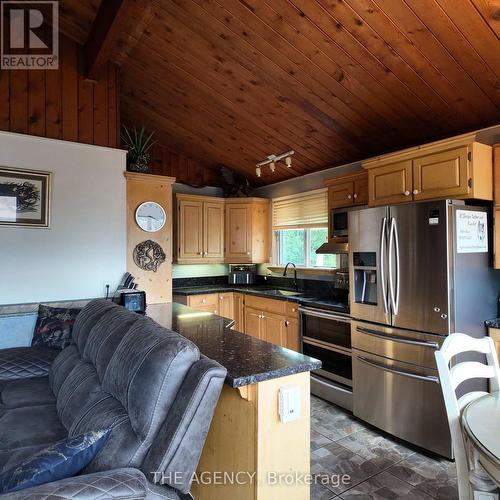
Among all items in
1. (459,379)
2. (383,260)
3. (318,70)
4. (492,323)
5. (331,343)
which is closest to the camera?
(459,379)

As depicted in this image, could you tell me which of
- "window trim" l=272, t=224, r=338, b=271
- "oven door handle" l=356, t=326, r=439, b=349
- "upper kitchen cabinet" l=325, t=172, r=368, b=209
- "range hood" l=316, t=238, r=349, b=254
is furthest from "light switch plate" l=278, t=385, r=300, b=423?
"window trim" l=272, t=224, r=338, b=271

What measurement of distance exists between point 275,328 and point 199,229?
174 centimetres

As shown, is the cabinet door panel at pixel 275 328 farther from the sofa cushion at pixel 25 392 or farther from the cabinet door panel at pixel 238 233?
the sofa cushion at pixel 25 392

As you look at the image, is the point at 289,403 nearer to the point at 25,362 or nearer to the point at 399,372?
the point at 399,372

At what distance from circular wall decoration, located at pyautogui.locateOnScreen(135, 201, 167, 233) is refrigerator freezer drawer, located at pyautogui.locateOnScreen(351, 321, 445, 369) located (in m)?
2.30

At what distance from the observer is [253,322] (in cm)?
447

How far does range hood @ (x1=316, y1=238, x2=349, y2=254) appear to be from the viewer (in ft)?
11.6

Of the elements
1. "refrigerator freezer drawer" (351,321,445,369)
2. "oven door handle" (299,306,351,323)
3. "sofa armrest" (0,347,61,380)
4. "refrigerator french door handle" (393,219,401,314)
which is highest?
"refrigerator french door handle" (393,219,401,314)

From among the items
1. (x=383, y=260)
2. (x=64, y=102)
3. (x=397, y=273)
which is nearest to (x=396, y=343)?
(x=397, y=273)

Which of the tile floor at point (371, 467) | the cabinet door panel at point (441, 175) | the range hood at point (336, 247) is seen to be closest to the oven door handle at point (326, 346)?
the tile floor at point (371, 467)

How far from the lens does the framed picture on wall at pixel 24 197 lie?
307 centimetres

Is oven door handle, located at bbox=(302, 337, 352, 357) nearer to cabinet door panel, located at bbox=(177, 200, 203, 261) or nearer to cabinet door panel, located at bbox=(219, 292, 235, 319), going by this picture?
cabinet door panel, located at bbox=(219, 292, 235, 319)

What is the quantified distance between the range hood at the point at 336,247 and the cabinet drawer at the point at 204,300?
1.64 m

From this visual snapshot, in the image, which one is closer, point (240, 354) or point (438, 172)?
point (240, 354)
